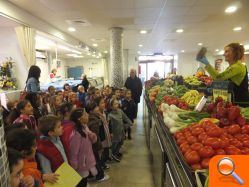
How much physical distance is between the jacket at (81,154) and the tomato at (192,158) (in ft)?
4.92

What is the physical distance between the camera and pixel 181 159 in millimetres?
1468

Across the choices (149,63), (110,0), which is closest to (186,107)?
(110,0)

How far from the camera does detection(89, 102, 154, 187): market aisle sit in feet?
10.8

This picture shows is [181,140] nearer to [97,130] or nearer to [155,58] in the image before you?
[97,130]

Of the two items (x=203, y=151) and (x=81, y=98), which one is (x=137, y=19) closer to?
(x=81, y=98)

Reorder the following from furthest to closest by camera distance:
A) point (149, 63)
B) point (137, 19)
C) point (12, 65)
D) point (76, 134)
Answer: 1. point (149, 63)
2. point (137, 19)
3. point (12, 65)
4. point (76, 134)

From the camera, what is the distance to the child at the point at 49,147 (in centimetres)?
198

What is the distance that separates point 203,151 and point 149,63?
18419 mm

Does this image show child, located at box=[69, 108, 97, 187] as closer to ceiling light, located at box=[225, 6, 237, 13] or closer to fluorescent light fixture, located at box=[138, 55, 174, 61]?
ceiling light, located at box=[225, 6, 237, 13]

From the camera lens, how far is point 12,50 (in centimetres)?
550

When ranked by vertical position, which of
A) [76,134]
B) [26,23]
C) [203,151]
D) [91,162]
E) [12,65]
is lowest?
[91,162]

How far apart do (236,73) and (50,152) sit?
2296 mm

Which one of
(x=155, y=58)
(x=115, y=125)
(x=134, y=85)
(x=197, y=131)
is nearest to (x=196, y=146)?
(x=197, y=131)

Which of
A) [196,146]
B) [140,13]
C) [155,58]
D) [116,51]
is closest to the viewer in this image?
[196,146]
